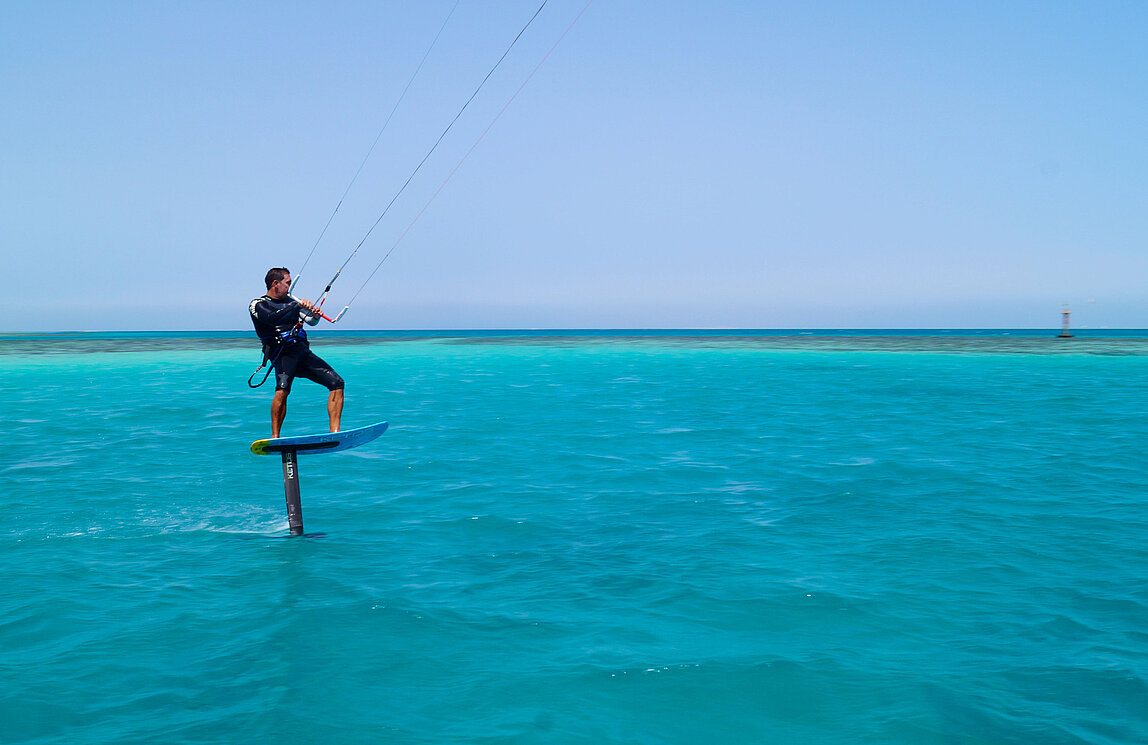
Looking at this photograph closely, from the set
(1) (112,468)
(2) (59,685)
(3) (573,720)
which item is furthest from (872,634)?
(1) (112,468)

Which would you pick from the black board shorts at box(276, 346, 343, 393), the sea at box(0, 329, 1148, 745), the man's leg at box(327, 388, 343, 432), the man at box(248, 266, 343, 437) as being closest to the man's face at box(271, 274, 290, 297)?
the man at box(248, 266, 343, 437)

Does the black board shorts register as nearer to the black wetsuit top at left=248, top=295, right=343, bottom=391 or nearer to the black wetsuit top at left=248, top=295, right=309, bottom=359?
the black wetsuit top at left=248, top=295, right=343, bottom=391

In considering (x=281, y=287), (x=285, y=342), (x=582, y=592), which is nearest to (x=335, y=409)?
(x=285, y=342)

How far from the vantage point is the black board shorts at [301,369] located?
1262 centimetres

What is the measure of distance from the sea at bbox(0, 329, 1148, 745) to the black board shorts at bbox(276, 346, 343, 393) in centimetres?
269

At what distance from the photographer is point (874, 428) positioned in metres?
27.0

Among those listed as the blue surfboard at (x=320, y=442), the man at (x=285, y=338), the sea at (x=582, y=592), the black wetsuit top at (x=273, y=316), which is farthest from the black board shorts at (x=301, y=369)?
the sea at (x=582, y=592)

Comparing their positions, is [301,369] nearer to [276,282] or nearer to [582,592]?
[276,282]

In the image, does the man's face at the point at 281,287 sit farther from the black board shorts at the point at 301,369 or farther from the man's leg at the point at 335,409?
the man's leg at the point at 335,409

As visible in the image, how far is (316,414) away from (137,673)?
26.4m

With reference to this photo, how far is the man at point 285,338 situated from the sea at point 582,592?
2.48 metres

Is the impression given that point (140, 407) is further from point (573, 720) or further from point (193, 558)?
point (573, 720)

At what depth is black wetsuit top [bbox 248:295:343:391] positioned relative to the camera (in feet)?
39.9

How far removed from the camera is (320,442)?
1229 cm
